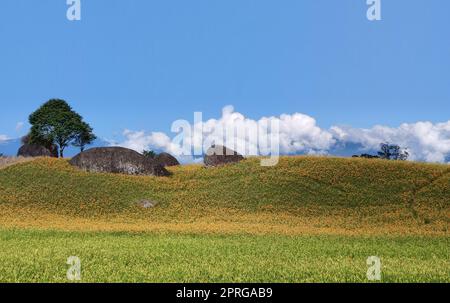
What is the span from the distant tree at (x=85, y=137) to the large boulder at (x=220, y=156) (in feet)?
114

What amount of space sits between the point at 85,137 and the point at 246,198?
52.7 meters

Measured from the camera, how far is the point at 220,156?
69062 mm

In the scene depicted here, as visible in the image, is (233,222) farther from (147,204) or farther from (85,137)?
(85,137)

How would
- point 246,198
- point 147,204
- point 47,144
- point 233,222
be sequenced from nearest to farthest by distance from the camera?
point 233,222
point 147,204
point 246,198
point 47,144

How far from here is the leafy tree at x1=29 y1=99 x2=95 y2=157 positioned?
305 feet

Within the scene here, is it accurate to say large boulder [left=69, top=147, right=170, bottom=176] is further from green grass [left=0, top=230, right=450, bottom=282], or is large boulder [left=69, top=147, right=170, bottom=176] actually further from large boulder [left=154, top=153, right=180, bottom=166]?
green grass [left=0, top=230, right=450, bottom=282]

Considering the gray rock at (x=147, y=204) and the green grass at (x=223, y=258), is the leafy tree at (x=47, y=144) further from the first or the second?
the green grass at (x=223, y=258)

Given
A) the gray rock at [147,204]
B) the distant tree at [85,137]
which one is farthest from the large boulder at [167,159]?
the gray rock at [147,204]

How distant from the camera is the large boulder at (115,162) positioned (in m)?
63.8

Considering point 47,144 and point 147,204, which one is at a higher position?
point 47,144

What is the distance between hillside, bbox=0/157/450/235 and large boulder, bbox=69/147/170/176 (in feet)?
6.14

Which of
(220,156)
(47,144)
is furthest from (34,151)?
(220,156)
